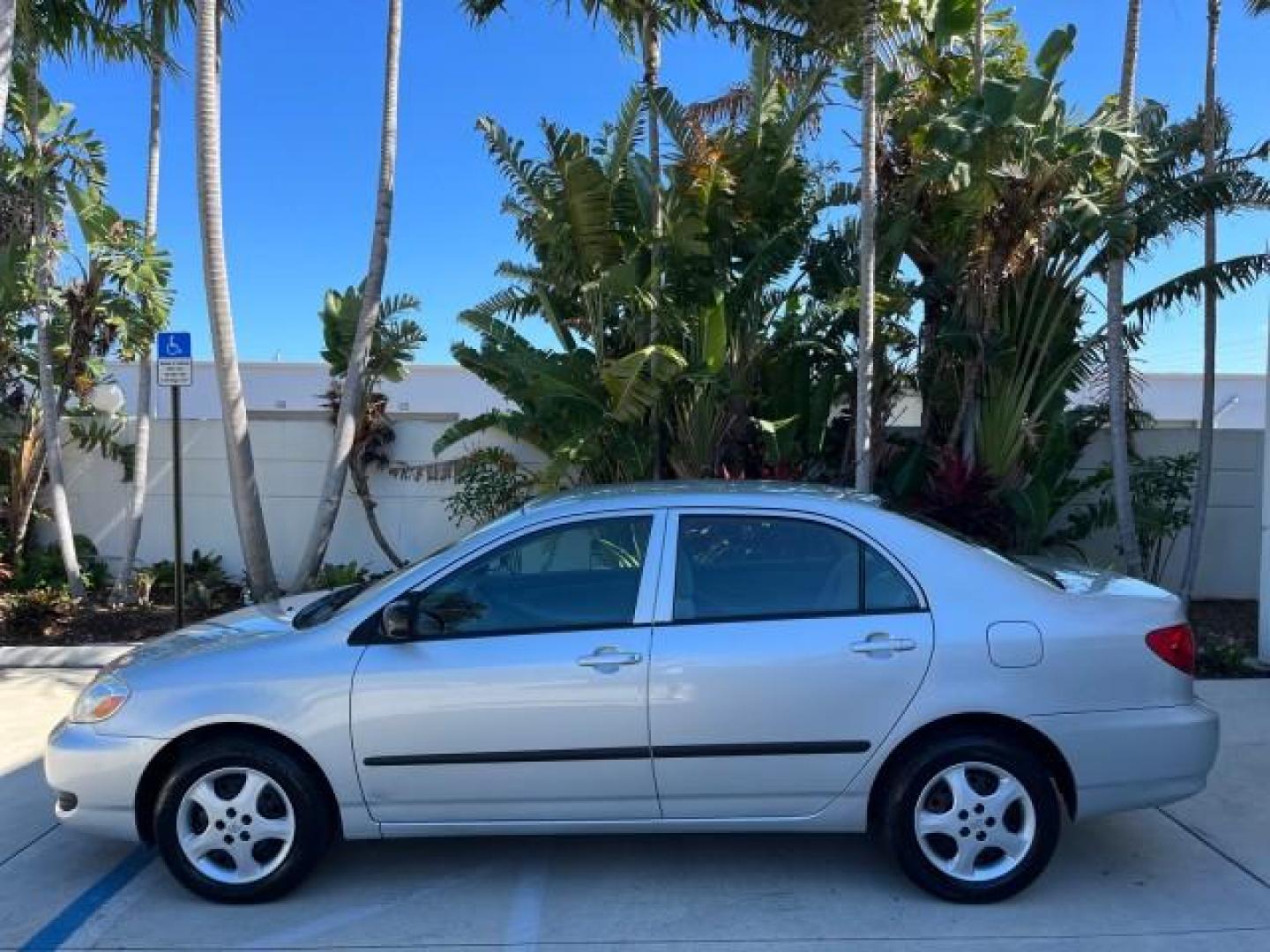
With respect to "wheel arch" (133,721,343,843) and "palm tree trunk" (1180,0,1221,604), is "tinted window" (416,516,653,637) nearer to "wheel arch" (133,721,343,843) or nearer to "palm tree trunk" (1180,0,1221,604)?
"wheel arch" (133,721,343,843)

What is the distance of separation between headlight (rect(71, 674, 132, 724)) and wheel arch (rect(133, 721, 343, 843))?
27cm

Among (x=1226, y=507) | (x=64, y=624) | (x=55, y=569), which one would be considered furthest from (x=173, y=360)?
(x=1226, y=507)

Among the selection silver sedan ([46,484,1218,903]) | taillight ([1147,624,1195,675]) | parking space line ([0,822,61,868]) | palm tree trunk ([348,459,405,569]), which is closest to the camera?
silver sedan ([46,484,1218,903])

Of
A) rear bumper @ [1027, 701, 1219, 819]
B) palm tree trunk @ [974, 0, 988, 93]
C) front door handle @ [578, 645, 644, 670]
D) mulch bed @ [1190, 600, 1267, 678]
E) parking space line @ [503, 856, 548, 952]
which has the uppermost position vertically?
palm tree trunk @ [974, 0, 988, 93]

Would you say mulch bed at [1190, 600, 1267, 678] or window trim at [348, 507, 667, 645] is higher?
window trim at [348, 507, 667, 645]

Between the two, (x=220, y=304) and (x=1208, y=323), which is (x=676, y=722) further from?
(x=1208, y=323)

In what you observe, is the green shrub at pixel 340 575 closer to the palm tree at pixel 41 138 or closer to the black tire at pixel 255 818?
the palm tree at pixel 41 138

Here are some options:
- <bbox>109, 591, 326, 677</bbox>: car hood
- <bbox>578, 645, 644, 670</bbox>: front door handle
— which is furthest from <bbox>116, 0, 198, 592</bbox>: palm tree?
<bbox>578, 645, 644, 670</bbox>: front door handle

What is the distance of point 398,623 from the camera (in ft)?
13.2

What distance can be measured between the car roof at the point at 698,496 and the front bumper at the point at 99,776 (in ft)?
5.86

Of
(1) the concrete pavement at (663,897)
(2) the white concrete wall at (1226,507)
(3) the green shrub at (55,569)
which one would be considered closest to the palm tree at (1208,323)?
(2) the white concrete wall at (1226,507)

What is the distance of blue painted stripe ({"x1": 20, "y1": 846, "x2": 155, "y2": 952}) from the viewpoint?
3.83 m

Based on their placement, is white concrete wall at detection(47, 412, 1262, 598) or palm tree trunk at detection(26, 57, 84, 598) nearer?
palm tree trunk at detection(26, 57, 84, 598)

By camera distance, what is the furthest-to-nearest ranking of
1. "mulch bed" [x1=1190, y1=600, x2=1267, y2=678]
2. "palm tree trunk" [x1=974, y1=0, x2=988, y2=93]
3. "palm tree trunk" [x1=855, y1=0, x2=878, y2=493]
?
1. "palm tree trunk" [x1=974, y1=0, x2=988, y2=93]
2. "palm tree trunk" [x1=855, y1=0, x2=878, y2=493]
3. "mulch bed" [x1=1190, y1=600, x2=1267, y2=678]
